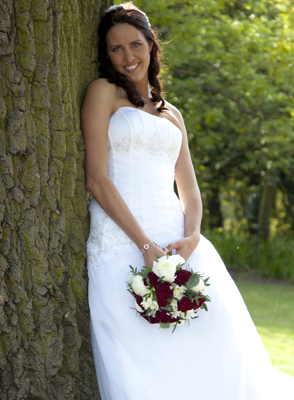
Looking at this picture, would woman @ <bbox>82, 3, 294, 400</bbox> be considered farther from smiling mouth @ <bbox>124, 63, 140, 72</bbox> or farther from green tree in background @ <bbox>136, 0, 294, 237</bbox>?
green tree in background @ <bbox>136, 0, 294, 237</bbox>

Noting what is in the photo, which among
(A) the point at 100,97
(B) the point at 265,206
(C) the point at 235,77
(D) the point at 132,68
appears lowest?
(B) the point at 265,206

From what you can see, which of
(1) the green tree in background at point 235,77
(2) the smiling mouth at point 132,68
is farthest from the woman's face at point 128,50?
(1) the green tree in background at point 235,77

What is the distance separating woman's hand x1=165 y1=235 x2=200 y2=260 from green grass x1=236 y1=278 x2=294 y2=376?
8.54 feet

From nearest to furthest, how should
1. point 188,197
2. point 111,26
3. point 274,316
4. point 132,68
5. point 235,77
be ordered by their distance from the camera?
point 111,26 → point 132,68 → point 188,197 → point 274,316 → point 235,77

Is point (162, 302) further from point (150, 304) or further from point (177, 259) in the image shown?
point (177, 259)

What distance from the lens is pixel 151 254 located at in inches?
97.7

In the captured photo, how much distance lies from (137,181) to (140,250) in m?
0.41

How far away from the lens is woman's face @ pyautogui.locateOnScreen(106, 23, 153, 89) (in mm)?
2779

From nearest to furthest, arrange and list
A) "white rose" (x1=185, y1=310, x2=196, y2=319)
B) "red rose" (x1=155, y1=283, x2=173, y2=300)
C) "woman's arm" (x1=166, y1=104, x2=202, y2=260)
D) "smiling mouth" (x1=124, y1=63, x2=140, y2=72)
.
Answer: "red rose" (x1=155, y1=283, x2=173, y2=300) < "white rose" (x1=185, y1=310, x2=196, y2=319) < "woman's arm" (x1=166, y1=104, x2=202, y2=260) < "smiling mouth" (x1=124, y1=63, x2=140, y2=72)

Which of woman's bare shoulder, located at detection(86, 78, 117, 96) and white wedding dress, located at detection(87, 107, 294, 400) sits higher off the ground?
woman's bare shoulder, located at detection(86, 78, 117, 96)

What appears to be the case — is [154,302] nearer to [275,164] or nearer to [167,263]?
[167,263]

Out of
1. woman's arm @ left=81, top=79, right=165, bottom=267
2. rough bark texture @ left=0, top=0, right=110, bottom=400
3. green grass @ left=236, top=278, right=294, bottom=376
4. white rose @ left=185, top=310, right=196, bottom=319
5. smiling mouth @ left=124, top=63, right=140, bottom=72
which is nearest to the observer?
rough bark texture @ left=0, top=0, right=110, bottom=400

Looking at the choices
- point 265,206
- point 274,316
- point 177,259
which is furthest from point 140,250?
point 265,206

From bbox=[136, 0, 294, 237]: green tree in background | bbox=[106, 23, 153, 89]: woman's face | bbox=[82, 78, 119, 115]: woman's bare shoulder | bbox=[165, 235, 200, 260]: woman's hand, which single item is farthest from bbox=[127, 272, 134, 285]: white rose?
bbox=[136, 0, 294, 237]: green tree in background
